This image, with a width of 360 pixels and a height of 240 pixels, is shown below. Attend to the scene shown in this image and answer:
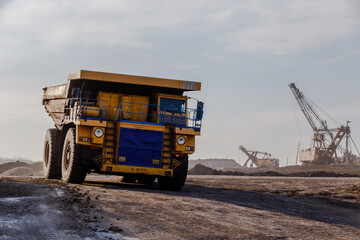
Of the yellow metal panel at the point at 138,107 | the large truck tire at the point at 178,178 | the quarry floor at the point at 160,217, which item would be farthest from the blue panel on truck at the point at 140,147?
the quarry floor at the point at 160,217

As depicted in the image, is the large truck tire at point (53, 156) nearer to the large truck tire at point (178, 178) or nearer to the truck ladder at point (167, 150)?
the large truck tire at point (178, 178)

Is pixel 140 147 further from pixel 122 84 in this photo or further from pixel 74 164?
pixel 122 84

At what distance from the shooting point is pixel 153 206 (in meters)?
10.3

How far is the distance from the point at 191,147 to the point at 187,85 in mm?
1986

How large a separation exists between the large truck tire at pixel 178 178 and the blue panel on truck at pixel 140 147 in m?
0.82

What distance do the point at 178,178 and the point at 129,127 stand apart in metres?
2.40

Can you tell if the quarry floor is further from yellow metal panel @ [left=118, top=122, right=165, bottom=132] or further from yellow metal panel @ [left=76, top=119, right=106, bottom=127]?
yellow metal panel @ [left=118, top=122, right=165, bottom=132]

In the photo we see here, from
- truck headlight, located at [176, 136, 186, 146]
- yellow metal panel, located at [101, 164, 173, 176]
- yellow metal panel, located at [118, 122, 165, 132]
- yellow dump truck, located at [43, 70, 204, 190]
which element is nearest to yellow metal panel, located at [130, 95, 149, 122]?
yellow dump truck, located at [43, 70, 204, 190]

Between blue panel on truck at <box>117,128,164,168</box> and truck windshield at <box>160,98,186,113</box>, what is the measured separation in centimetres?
111

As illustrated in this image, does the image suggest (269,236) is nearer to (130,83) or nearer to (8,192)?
(8,192)

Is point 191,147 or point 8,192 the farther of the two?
point 191,147

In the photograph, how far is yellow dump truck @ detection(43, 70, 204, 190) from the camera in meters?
14.3

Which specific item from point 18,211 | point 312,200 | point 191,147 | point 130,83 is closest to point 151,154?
point 191,147

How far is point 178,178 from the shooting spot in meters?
15.3
